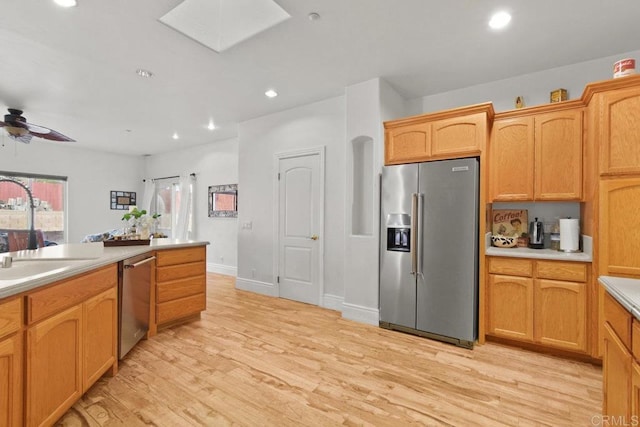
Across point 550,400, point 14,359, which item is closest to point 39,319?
point 14,359

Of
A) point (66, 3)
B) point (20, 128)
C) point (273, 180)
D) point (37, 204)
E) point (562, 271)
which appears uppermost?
point (66, 3)

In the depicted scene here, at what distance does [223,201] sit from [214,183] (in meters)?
0.48

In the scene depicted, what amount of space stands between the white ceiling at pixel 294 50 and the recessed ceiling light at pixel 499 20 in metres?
0.05

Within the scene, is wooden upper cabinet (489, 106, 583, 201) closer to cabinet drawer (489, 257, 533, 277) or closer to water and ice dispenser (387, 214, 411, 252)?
cabinet drawer (489, 257, 533, 277)

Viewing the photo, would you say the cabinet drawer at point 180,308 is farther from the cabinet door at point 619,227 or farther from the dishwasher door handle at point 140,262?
the cabinet door at point 619,227

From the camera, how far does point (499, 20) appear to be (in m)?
2.25

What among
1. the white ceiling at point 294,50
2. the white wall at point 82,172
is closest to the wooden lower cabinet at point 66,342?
the white ceiling at point 294,50

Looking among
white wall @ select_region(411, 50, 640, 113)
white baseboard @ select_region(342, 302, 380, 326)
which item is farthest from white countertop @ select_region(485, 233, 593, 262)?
white wall @ select_region(411, 50, 640, 113)

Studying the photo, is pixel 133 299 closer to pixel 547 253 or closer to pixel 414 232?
pixel 414 232

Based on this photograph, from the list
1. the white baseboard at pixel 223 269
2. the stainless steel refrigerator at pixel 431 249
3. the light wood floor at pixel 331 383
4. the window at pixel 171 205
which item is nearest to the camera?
the light wood floor at pixel 331 383

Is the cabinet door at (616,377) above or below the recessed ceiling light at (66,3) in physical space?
below

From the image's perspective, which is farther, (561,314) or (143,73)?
(143,73)

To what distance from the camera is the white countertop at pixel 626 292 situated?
1.08 metres

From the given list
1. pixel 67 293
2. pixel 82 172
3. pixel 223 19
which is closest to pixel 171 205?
pixel 82 172
